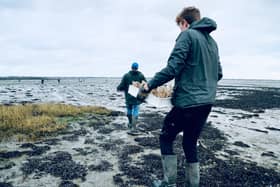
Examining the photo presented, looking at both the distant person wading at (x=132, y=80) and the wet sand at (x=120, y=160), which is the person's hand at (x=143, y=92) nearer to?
the wet sand at (x=120, y=160)

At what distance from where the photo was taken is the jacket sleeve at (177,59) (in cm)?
379

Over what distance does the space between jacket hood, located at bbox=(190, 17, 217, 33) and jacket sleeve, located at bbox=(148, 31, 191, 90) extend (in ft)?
0.76

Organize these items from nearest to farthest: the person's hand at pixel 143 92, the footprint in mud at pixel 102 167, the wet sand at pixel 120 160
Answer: the person's hand at pixel 143 92
the wet sand at pixel 120 160
the footprint in mud at pixel 102 167

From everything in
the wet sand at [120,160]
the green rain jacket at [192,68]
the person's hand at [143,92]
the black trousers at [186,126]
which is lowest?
the wet sand at [120,160]

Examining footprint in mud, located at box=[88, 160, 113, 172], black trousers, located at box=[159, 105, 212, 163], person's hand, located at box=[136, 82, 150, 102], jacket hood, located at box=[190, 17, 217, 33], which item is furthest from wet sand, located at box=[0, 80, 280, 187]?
jacket hood, located at box=[190, 17, 217, 33]

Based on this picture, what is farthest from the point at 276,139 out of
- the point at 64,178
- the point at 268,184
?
the point at 64,178

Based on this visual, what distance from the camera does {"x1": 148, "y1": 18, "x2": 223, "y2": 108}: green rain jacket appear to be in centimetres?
382

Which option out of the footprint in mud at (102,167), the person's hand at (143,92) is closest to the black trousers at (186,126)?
the person's hand at (143,92)

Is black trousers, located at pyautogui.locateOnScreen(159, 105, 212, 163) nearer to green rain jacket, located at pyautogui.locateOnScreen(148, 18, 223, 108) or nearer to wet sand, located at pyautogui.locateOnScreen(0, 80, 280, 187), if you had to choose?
green rain jacket, located at pyautogui.locateOnScreen(148, 18, 223, 108)

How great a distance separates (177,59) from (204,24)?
72 centimetres

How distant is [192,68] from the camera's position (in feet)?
12.8

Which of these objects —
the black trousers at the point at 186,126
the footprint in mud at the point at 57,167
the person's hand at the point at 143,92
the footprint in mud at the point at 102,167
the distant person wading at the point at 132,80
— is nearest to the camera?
the black trousers at the point at 186,126

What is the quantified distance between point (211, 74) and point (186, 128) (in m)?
0.94

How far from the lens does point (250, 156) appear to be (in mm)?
7621
